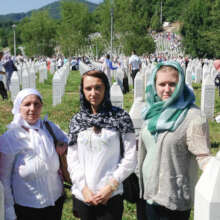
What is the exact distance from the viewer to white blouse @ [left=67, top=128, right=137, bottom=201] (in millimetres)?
2740

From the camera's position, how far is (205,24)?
2079 inches

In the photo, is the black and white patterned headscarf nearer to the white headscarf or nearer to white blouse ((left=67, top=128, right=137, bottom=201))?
white blouse ((left=67, top=128, right=137, bottom=201))

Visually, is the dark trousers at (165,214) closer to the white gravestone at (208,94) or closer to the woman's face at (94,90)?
the woman's face at (94,90)

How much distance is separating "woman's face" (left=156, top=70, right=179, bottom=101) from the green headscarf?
41 mm

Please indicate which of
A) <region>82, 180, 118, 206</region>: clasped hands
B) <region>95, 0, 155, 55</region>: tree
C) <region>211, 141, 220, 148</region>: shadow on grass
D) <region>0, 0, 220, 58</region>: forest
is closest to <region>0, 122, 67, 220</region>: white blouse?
<region>82, 180, 118, 206</region>: clasped hands

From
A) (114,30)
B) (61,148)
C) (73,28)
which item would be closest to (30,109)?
(61,148)

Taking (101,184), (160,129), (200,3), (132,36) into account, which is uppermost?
(200,3)

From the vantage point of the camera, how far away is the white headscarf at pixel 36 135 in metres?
2.83

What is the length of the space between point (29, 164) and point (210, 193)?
1.48 meters

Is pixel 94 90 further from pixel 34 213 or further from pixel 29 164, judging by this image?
pixel 34 213

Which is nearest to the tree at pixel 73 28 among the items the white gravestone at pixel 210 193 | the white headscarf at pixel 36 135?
the white headscarf at pixel 36 135

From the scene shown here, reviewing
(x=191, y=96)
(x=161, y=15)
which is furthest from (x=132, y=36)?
(x=161, y=15)

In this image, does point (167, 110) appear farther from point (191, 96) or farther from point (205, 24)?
point (205, 24)

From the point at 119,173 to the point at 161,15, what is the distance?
113 metres
